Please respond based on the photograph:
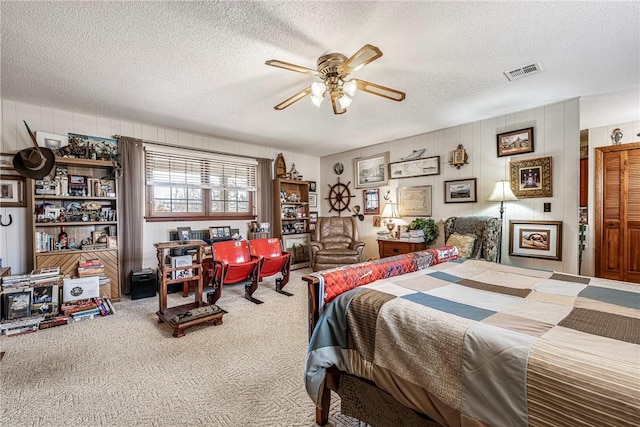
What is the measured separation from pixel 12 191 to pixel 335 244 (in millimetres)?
4427

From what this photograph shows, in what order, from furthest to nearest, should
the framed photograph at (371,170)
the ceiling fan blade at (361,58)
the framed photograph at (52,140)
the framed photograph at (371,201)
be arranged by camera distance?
1. the framed photograph at (371,201)
2. the framed photograph at (371,170)
3. the framed photograph at (52,140)
4. the ceiling fan blade at (361,58)

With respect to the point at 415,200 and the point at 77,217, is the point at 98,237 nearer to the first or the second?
the point at 77,217

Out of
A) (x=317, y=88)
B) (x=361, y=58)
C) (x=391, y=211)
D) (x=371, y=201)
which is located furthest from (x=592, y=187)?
(x=317, y=88)

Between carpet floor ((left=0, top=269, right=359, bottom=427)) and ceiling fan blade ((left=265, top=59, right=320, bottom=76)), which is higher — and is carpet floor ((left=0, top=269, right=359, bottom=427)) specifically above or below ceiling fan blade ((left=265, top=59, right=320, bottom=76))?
below

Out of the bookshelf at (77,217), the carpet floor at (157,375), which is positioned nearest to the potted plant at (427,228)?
the carpet floor at (157,375)

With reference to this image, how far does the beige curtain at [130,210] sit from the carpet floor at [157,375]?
→ 94 cm

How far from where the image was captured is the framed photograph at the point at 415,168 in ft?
14.8

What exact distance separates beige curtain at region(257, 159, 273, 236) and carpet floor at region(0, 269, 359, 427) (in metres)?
2.56

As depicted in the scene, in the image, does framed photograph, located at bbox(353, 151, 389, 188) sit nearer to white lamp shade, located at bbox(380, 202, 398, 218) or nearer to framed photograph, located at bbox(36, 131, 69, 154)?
white lamp shade, located at bbox(380, 202, 398, 218)

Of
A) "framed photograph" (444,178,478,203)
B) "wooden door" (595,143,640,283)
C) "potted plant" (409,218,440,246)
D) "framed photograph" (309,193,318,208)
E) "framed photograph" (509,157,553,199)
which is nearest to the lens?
"framed photograph" (509,157,553,199)

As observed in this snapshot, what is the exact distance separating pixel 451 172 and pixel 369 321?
12.3ft

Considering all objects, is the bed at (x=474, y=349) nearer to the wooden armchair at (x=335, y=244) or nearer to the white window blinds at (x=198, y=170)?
the wooden armchair at (x=335, y=244)

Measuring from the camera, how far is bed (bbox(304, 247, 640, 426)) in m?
0.80

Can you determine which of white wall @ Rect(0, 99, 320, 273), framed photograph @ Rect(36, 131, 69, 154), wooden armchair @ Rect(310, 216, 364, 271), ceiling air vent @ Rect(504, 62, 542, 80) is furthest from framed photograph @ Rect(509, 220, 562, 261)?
framed photograph @ Rect(36, 131, 69, 154)
